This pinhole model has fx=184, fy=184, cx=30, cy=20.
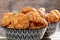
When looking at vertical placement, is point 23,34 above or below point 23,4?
above

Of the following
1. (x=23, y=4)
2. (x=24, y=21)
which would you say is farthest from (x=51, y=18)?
(x=23, y=4)

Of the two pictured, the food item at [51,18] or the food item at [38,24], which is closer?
the food item at [38,24]

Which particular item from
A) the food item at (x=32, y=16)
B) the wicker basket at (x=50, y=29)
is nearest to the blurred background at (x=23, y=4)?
the wicker basket at (x=50, y=29)

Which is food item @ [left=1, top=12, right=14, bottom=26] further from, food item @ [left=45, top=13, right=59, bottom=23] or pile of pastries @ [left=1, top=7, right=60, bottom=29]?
food item @ [left=45, top=13, right=59, bottom=23]

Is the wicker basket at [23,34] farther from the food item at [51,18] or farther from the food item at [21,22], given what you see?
the food item at [51,18]

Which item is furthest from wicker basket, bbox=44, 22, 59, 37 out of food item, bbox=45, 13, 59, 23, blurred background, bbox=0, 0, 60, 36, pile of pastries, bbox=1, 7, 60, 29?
blurred background, bbox=0, 0, 60, 36

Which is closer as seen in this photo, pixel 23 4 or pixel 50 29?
pixel 50 29

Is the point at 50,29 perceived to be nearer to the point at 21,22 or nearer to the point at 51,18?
the point at 51,18

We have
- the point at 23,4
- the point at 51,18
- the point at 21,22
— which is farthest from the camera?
the point at 23,4

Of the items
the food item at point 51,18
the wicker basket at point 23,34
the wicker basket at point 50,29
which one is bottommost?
the wicker basket at point 50,29

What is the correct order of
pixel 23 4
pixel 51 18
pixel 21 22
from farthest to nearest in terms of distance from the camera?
pixel 23 4 < pixel 51 18 < pixel 21 22

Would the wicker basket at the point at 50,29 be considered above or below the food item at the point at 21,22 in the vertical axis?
below

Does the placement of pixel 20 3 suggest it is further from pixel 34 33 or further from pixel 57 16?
pixel 34 33
